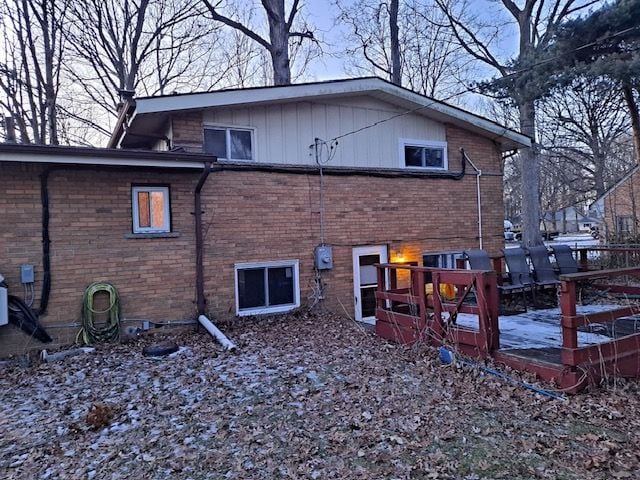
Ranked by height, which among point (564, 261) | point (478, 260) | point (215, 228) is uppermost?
point (215, 228)

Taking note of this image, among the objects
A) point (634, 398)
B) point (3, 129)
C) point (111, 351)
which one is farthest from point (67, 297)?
point (3, 129)

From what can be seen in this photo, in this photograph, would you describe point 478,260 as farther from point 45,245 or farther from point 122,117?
point 45,245

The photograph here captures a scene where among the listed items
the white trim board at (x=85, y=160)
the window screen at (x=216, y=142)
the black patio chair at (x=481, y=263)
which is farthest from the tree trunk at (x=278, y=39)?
the black patio chair at (x=481, y=263)

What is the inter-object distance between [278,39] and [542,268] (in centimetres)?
1275

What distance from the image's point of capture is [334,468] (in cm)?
342

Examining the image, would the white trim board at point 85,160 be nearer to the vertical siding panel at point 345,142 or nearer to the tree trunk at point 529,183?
the vertical siding panel at point 345,142

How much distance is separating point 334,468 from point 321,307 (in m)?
5.65

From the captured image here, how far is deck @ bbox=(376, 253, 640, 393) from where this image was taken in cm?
471

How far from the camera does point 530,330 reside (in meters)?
6.86

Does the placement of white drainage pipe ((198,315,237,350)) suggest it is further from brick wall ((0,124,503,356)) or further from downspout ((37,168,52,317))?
downspout ((37,168,52,317))

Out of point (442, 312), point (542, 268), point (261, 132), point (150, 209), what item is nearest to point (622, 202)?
point (542, 268)

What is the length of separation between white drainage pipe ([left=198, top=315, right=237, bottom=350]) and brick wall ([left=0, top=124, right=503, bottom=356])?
34cm

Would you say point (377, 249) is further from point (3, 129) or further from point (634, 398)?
point (3, 129)

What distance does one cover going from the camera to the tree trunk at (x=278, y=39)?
53.7 feet
